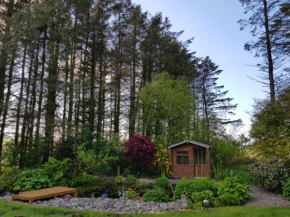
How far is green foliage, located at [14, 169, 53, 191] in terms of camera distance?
724 centimetres

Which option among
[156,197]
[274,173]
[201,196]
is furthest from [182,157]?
Result: [201,196]

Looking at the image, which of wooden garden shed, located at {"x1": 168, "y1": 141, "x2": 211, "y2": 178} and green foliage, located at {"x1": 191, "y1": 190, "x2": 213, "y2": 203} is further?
wooden garden shed, located at {"x1": 168, "y1": 141, "x2": 211, "y2": 178}

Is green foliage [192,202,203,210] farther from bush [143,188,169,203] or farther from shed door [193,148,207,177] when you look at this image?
shed door [193,148,207,177]

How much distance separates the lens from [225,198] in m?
5.37

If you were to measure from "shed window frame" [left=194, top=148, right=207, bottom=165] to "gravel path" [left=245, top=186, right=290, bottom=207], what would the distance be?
→ 4446 mm


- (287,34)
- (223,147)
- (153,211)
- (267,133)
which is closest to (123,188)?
(153,211)

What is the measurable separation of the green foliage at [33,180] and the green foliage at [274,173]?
22.5 ft

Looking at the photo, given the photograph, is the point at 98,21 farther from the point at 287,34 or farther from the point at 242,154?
the point at 242,154

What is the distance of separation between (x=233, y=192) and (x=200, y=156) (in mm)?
5704

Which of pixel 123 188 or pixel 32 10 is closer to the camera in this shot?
pixel 123 188

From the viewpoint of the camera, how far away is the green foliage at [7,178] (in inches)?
290

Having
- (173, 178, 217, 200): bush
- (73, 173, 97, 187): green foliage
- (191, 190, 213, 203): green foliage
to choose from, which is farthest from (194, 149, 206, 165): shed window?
(191, 190, 213, 203): green foliage

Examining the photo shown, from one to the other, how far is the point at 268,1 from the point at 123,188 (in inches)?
402

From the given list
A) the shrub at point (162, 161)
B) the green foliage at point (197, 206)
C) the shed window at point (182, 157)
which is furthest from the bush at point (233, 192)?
the shrub at point (162, 161)
